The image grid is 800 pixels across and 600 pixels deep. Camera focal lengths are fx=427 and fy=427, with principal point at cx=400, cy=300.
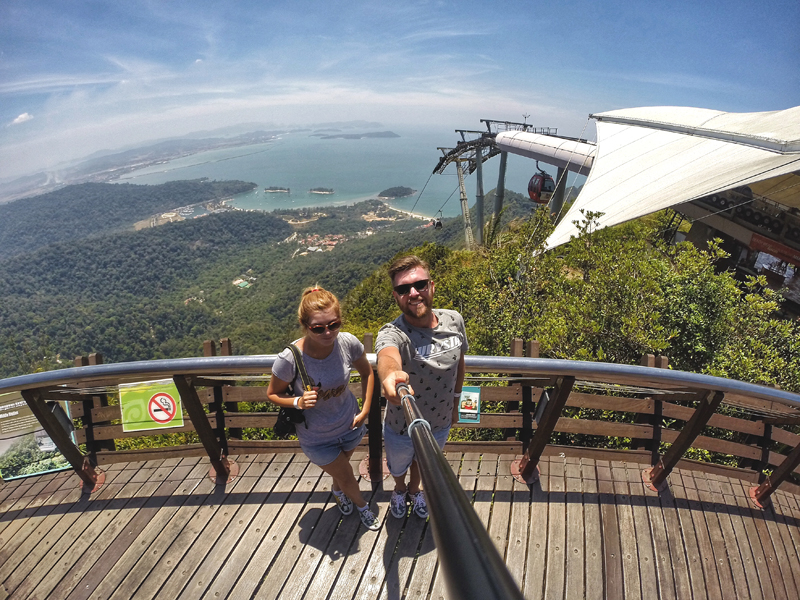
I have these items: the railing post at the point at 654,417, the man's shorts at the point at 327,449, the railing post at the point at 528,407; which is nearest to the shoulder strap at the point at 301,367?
the man's shorts at the point at 327,449

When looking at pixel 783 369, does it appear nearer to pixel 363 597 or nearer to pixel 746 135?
pixel 363 597

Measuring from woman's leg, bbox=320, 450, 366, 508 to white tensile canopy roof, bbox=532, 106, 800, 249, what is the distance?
340 inches

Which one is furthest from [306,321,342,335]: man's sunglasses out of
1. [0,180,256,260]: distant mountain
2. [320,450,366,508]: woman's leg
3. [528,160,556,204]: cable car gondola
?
[0,180,256,260]: distant mountain

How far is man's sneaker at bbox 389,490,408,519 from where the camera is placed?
227 cm

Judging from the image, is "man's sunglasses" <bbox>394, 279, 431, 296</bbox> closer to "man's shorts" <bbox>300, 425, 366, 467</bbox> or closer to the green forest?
"man's shorts" <bbox>300, 425, 366, 467</bbox>

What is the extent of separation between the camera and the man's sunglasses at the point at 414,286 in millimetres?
1818

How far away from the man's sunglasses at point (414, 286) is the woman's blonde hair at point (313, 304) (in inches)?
11.9

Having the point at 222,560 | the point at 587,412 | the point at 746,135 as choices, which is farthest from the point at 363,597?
the point at 746,135

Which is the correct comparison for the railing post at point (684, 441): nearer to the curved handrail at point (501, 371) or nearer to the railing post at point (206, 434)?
the curved handrail at point (501, 371)

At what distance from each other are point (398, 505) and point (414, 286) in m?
1.24

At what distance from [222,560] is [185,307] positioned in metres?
77.6

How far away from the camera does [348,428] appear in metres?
2.17

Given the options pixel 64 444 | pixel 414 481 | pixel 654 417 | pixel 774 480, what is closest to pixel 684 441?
pixel 654 417

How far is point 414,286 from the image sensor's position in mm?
A: 1820
